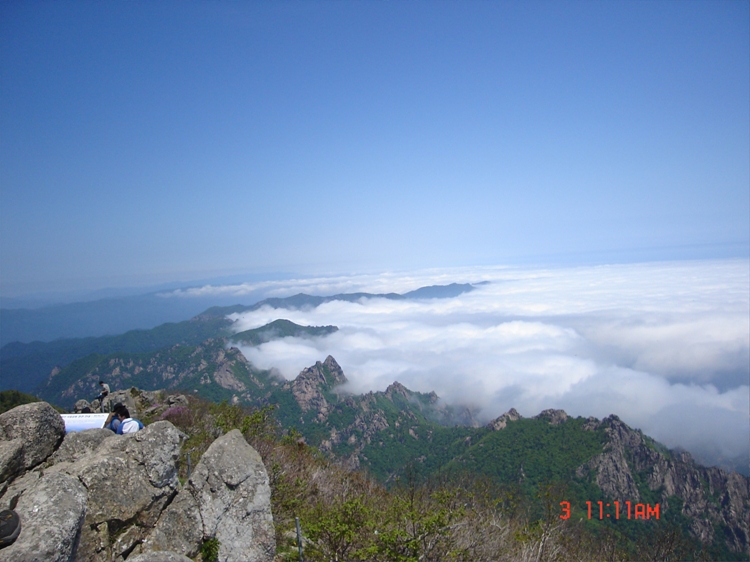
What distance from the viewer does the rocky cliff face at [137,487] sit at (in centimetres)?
773

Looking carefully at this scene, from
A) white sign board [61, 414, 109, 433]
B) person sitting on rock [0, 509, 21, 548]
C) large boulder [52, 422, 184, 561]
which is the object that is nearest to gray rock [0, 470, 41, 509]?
large boulder [52, 422, 184, 561]

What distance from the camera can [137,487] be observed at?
27.9 feet

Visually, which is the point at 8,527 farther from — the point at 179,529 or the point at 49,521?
the point at 179,529

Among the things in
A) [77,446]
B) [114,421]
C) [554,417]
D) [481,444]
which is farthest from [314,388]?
[77,446]

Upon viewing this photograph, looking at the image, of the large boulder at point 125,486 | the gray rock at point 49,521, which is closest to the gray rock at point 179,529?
the large boulder at point 125,486

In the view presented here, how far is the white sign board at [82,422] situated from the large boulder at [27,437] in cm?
103

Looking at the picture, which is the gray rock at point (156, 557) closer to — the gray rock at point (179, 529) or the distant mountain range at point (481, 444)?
the gray rock at point (179, 529)

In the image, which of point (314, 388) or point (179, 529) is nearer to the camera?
point (179, 529)

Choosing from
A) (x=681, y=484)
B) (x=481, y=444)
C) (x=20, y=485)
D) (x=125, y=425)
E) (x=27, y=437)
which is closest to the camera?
(x=20, y=485)

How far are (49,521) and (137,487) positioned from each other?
2.54 m

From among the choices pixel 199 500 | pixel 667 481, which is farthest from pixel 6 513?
pixel 667 481

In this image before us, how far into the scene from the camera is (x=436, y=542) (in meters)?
9.35

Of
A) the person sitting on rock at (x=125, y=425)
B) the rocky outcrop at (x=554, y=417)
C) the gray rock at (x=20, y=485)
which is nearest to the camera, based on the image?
the gray rock at (x=20, y=485)
